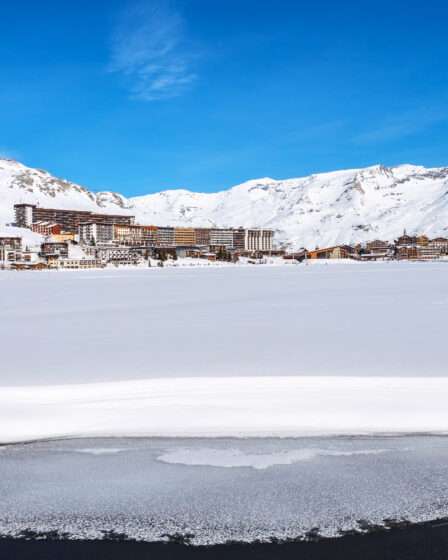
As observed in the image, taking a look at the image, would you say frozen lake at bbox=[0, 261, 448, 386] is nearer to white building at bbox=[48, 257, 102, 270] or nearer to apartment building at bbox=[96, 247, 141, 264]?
white building at bbox=[48, 257, 102, 270]

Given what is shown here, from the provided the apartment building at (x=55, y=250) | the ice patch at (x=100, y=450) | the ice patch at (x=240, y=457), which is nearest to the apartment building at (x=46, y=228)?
the apartment building at (x=55, y=250)

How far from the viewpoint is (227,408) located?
643 cm

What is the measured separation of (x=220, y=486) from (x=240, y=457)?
708 mm

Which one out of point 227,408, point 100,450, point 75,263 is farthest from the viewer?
point 75,263

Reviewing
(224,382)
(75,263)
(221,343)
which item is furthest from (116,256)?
(224,382)

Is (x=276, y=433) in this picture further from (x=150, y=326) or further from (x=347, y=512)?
(x=150, y=326)

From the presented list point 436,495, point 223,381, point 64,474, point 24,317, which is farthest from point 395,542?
point 24,317

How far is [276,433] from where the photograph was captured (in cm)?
599

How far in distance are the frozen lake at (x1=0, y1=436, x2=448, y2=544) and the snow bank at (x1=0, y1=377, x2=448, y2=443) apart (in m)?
0.28

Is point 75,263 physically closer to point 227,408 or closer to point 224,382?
point 224,382

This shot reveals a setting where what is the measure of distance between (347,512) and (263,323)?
398 inches

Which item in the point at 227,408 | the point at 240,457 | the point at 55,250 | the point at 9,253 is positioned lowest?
the point at 240,457

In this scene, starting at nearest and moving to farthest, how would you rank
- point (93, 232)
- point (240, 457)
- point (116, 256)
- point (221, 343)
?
point (240, 457)
point (221, 343)
point (116, 256)
point (93, 232)

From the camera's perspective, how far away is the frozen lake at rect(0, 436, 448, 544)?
399 cm
